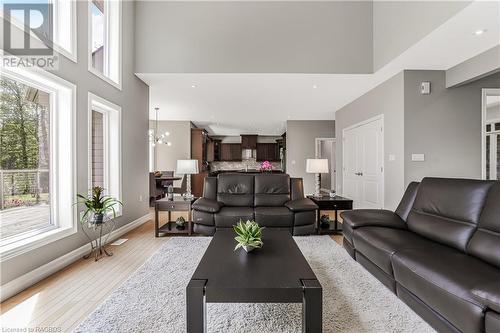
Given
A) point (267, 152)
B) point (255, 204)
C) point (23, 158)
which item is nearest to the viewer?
point (23, 158)

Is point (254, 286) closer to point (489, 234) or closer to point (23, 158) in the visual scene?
point (489, 234)

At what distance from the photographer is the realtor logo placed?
2.16 metres

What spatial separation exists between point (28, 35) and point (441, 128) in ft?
18.6

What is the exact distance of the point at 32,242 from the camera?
235 cm

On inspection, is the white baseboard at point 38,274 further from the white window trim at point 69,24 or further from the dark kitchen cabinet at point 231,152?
the dark kitchen cabinet at point 231,152

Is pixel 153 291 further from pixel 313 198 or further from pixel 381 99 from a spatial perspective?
pixel 381 99

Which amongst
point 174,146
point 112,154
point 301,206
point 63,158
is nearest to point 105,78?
point 112,154

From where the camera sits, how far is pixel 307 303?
1.45 metres

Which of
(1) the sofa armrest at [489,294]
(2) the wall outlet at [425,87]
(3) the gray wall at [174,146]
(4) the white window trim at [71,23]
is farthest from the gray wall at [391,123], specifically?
(3) the gray wall at [174,146]

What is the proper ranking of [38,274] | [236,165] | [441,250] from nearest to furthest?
1. [441,250]
2. [38,274]
3. [236,165]

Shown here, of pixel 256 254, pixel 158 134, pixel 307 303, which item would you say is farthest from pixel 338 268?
pixel 158 134

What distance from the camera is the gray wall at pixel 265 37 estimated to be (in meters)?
4.29

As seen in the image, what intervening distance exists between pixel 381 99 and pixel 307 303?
4.51 m

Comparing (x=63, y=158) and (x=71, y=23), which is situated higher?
(x=71, y=23)
